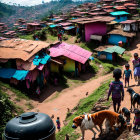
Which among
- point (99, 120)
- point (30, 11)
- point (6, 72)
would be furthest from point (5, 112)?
point (30, 11)

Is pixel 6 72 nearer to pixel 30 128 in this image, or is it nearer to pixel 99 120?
pixel 99 120

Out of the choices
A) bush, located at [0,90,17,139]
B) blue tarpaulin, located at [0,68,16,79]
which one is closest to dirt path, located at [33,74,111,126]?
bush, located at [0,90,17,139]

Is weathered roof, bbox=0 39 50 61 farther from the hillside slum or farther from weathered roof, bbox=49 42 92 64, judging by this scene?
weathered roof, bbox=49 42 92 64

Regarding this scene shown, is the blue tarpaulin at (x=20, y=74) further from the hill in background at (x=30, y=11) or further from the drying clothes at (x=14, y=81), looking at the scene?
the hill in background at (x=30, y=11)

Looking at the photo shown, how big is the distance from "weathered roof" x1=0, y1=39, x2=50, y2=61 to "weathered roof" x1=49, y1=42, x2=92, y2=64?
112 inches

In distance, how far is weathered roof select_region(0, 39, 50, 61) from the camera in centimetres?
1478

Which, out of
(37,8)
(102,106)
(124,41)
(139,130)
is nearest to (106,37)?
(124,41)

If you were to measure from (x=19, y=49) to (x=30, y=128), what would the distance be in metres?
14.3

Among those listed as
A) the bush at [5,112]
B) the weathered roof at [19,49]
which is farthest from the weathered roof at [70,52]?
the bush at [5,112]

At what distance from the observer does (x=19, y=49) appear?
51.8 ft

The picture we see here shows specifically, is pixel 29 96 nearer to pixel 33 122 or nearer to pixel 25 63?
pixel 25 63

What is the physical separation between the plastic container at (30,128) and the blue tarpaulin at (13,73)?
462 inches

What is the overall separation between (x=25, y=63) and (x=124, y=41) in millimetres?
17151

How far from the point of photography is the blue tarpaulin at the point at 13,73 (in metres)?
13.9
